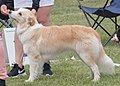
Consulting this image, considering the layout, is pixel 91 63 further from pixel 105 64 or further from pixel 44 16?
pixel 44 16

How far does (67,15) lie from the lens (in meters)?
14.2

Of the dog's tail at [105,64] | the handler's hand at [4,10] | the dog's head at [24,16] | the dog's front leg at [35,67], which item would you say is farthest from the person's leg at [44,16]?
the dog's tail at [105,64]

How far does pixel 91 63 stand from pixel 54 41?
0.58 meters

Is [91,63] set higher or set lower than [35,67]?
higher

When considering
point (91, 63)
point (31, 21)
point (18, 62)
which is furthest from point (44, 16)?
point (91, 63)

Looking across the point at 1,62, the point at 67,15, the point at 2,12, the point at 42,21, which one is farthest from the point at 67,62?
the point at 67,15

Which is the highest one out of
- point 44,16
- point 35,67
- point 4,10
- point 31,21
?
point 4,10

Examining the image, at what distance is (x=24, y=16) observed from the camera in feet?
19.4

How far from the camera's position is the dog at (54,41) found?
5.90m

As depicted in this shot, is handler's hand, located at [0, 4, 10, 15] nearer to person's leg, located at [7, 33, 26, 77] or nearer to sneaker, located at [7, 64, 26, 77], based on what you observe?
person's leg, located at [7, 33, 26, 77]

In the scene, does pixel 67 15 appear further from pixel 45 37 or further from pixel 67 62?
pixel 45 37

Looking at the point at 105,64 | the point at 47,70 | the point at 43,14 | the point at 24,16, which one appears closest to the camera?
the point at 24,16

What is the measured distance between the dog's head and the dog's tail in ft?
3.40

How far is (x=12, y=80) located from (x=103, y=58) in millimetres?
1286
